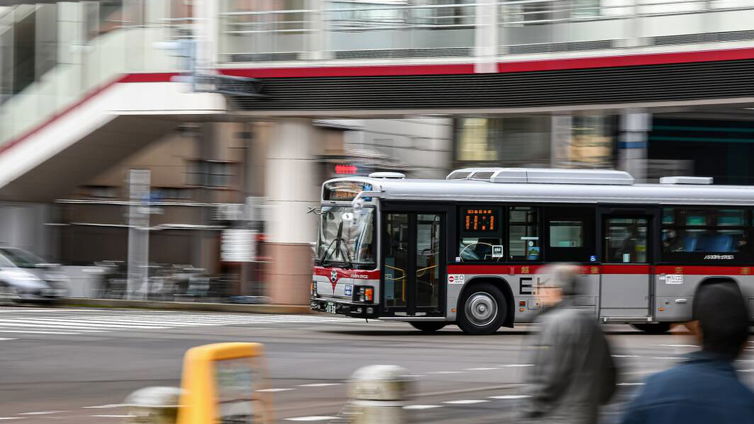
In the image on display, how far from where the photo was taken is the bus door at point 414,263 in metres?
22.4

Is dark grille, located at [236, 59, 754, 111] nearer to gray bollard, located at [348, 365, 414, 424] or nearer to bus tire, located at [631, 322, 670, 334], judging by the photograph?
bus tire, located at [631, 322, 670, 334]

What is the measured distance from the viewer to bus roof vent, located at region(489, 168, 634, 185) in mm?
23453

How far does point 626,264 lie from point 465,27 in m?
6.39

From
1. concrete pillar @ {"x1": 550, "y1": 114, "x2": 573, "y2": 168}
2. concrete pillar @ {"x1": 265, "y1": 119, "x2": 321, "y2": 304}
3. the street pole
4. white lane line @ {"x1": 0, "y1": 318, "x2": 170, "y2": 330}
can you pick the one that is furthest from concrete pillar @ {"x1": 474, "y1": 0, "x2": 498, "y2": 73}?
concrete pillar @ {"x1": 550, "y1": 114, "x2": 573, "y2": 168}

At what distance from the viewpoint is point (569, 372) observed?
6.31 metres

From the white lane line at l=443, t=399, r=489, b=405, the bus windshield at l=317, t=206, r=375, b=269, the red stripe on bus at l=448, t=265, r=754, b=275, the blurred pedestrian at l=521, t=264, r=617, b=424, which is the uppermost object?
the bus windshield at l=317, t=206, r=375, b=269

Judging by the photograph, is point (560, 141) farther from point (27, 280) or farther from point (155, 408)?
point (155, 408)

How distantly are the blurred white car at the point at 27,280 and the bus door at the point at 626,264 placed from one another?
14.9m

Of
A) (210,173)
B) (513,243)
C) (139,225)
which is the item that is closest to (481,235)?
(513,243)

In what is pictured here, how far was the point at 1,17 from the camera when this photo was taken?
34.3 meters

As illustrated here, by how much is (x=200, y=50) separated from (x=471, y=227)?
905 centimetres

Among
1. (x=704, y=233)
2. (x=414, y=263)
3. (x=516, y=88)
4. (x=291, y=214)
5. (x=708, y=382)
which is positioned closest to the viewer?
(x=708, y=382)

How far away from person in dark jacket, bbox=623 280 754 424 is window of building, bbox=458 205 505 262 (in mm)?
18682

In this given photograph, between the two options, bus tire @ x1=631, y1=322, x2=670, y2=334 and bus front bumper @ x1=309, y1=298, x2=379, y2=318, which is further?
bus tire @ x1=631, y1=322, x2=670, y2=334
